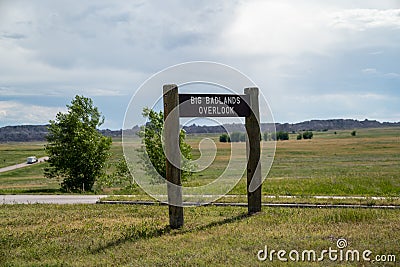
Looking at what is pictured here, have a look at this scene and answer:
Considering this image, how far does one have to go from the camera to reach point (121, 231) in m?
10.9

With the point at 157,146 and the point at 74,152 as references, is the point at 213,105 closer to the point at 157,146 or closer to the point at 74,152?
the point at 157,146

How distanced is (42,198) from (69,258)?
12042 millimetres

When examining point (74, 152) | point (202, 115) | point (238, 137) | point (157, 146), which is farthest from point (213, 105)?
point (74, 152)

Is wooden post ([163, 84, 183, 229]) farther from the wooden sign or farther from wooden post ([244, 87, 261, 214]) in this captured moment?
wooden post ([244, 87, 261, 214])

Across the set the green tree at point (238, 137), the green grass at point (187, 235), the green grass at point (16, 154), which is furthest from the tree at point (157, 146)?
the green grass at point (16, 154)

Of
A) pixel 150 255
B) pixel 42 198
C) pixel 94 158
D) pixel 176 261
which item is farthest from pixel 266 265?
pixel 94 158

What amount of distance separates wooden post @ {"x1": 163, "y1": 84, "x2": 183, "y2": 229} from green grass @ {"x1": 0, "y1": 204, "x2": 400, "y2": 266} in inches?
17.4

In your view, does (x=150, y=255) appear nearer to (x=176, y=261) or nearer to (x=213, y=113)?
(x=176, y=261)

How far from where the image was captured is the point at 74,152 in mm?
28984

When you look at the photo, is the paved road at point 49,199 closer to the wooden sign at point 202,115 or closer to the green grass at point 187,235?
the green grass at point 187,235

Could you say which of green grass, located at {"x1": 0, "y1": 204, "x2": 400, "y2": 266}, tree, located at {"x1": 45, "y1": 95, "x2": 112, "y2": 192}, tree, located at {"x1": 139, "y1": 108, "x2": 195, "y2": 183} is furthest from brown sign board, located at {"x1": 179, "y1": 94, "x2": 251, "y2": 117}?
tree, located at {"x1": 45, "y1": 95, "x2": 112, "y2": 192}

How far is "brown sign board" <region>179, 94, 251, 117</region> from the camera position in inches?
450

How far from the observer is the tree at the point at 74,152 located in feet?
94.6

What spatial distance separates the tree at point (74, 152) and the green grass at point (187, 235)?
48.8ft
